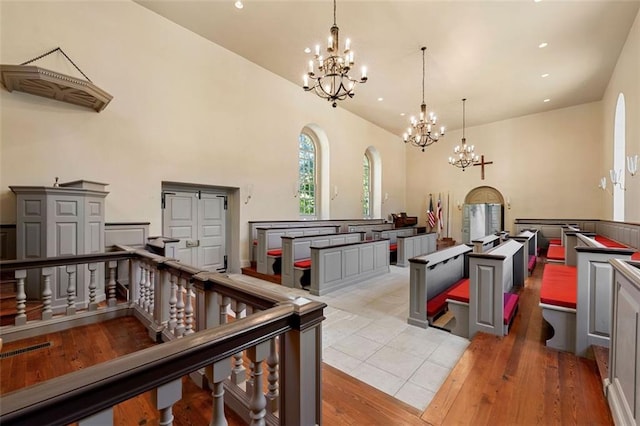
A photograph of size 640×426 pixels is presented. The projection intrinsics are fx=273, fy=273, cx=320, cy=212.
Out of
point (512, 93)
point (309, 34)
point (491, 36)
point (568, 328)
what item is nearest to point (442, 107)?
point (512, 93)

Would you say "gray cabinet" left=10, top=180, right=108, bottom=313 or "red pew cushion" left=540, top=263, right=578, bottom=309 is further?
"gray cabinet" left=10, top=180, right=108, bottom=313

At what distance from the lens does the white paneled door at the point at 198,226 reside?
5.21 m

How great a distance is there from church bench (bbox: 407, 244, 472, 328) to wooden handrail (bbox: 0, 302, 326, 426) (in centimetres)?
251

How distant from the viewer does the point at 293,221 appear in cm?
687

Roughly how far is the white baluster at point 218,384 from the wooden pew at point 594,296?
2713 mm

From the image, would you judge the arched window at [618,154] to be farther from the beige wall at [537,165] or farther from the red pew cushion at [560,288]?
the red pew cushion at [560,288]

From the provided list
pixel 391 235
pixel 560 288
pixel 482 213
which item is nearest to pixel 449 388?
pixel 560 288

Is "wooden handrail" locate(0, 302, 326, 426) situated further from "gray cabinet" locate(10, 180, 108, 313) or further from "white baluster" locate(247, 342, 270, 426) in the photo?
"gray cabinet" locate(10, 180, 108, 313)

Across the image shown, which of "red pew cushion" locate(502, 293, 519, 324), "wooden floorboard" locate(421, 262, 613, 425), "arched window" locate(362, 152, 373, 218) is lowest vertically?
"wooden floorboard" locate(421, 262, 613, 425)

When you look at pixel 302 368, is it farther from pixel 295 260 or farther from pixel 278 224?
pixel 278 224

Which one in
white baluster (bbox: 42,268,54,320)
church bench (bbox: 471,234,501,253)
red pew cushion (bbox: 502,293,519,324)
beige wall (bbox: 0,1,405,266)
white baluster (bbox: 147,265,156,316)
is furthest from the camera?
church bench (bbox: 471,234,501,253)

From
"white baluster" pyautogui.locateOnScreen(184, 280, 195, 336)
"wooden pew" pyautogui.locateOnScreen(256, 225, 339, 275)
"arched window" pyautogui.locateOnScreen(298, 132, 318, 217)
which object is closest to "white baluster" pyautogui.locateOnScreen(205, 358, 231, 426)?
"white baluster" pyautogui.locateOnScreen(184, 280, 195, 336)

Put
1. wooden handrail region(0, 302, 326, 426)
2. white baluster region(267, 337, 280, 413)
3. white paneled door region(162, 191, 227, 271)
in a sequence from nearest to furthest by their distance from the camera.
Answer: wooden handrail region(0, 302, 326, 426), white baluster region(267, 337, 280, 413), white paneled door region(162, 191, 227, 271)

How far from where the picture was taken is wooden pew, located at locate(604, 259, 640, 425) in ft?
4.03
